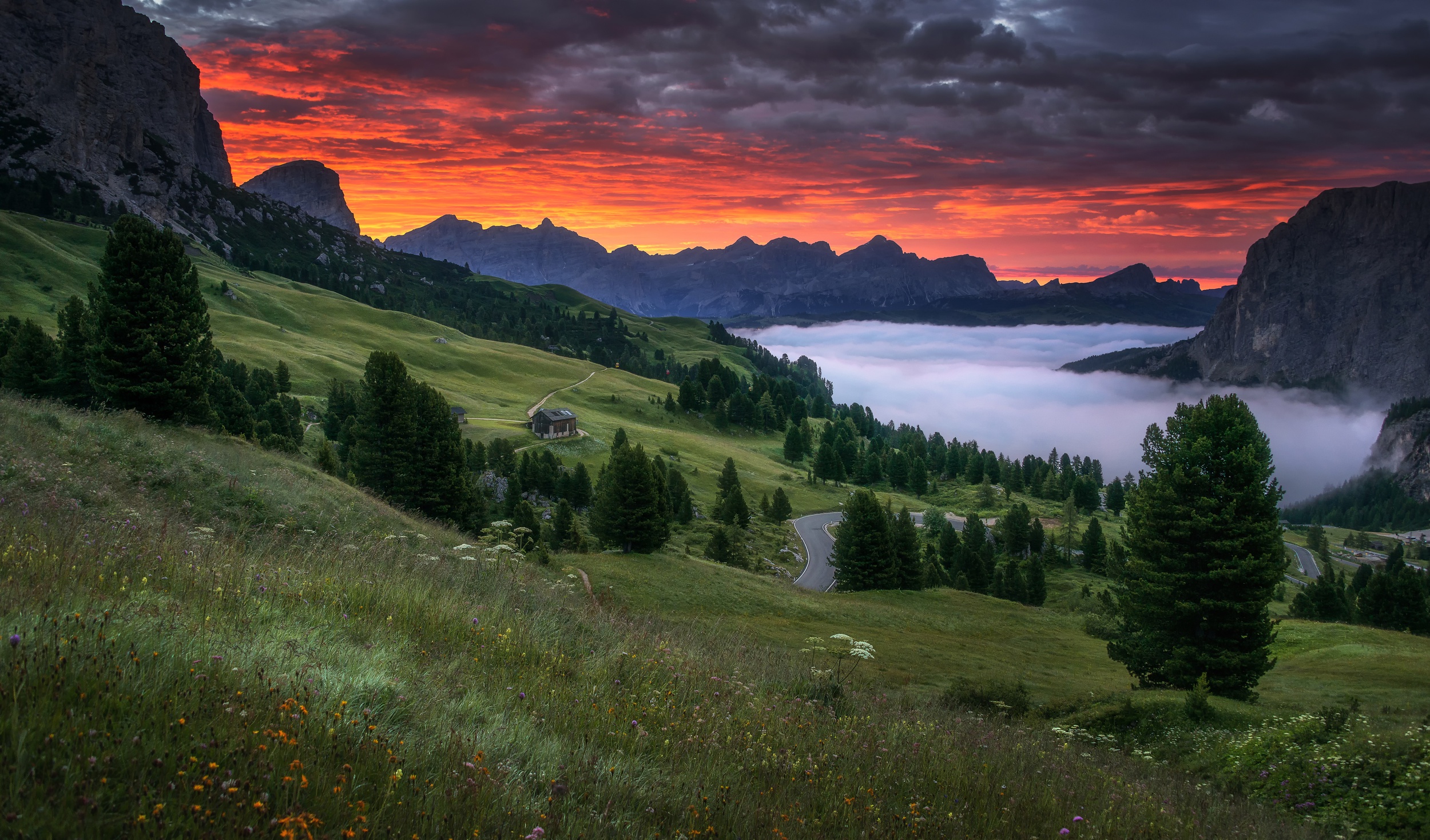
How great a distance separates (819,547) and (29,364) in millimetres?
77735

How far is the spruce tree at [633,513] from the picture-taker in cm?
4428

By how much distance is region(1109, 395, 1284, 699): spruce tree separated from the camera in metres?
23.7

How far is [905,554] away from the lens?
194 feet

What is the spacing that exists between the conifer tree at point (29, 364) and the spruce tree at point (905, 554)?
60.5 metres

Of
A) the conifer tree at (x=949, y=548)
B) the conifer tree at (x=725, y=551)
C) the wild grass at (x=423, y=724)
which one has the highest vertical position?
the wild grass at (x=423, y=724)

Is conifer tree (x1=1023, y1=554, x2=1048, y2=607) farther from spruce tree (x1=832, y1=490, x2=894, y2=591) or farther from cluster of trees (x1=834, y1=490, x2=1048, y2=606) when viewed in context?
spruce tree (x1=832, y1=490, x2=894, y2=591)

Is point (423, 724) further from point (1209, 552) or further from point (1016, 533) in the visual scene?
point (1016, 533)

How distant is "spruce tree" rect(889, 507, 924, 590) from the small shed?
61.4 m

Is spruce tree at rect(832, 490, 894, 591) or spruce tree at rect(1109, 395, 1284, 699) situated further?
spruce tree at rect(832, 490, 894, 591)

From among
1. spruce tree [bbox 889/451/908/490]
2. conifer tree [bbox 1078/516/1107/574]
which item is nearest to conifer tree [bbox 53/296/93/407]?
conifer tree [bbox 1078/516/1107/574]

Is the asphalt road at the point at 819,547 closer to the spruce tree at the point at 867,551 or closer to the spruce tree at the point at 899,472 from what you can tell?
the spruce tree at the point at 867,551

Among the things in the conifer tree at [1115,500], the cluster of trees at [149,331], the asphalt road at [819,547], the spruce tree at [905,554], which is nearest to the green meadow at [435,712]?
the cluster of trees at [149,331]

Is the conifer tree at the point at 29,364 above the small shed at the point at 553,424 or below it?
above

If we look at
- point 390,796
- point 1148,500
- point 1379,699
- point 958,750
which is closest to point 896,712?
point 958,750
